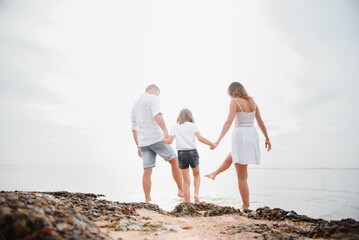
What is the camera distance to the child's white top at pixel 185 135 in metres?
7.19

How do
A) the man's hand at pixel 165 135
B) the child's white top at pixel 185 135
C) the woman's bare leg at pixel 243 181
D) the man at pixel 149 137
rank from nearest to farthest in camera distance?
1. the woman's bare leg at pixel 243 181
2. the man's hand at pixel 165 135
3. the man at pixel 149 137
4. the child's white top at pixel 185 135

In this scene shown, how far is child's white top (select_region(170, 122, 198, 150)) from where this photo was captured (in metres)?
7.19

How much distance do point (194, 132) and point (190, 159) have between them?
77 centimetres

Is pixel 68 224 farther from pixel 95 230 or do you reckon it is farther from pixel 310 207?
pixel 310 207

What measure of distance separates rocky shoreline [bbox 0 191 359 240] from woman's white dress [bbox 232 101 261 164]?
115 cm

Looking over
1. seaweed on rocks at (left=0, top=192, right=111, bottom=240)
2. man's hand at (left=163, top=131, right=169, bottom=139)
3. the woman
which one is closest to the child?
man's hand at (left=163, top=131, right=169, bottom=139)

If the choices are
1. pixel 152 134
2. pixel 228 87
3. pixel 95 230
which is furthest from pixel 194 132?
pixel 95 230

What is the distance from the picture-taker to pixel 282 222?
4.11 metres

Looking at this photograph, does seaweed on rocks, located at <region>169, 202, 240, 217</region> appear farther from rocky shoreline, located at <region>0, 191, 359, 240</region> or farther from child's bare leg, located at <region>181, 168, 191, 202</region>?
child's bare leg, located at <region>181, 168, 191, 202</region>

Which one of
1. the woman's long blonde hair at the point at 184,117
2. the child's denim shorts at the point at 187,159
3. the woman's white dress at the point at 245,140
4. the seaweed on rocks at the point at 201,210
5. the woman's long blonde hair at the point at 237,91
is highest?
the woman's long blonde hair at the point at 237,91

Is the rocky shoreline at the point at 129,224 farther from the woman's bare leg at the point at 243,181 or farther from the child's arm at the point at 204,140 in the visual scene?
the child's arm at the point at 204,140

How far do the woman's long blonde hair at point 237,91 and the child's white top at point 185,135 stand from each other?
5.88 ft

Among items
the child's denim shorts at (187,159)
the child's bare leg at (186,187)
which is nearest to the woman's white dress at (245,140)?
the child's bare leg at (186,187)

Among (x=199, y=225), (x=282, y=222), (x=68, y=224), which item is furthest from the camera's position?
(x=282, y=222)
